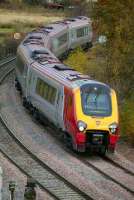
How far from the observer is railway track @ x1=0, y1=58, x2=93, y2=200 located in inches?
702

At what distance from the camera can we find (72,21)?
4906cm

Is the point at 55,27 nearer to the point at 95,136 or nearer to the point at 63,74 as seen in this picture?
the point at 63,74

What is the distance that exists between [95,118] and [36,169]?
2994 mm

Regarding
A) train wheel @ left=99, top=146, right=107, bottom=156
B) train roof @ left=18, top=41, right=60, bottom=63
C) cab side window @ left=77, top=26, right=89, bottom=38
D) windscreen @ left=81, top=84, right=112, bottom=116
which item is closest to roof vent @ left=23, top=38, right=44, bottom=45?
train roof @ left=18, top=41, right=60, bottom=63

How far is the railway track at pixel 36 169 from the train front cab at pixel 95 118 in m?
1.83

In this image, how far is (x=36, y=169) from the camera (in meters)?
20.3

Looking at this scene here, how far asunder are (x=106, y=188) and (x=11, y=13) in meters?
57.9

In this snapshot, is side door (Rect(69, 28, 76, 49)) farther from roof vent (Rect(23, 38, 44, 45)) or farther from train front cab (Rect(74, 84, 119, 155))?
train front cab (Rect(74, 84, 119, 155))

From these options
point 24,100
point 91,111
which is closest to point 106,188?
point 91,111

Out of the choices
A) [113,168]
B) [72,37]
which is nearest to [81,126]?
[113,168]

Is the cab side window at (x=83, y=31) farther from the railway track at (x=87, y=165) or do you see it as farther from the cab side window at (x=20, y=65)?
the railway track at (x=87, y=165)

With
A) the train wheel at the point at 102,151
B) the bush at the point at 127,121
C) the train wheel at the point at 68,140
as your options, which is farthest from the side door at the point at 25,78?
the train wheel at the point at 102,151

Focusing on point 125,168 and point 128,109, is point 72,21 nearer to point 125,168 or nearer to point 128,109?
point 128,109

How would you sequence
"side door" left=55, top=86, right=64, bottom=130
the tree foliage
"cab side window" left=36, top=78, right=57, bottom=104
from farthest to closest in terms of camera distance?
the tree foliage < "cab side window" left=36, top=78, right=57, bottom=104 < "side door" left=55, top=86, right=64, bottom=130
